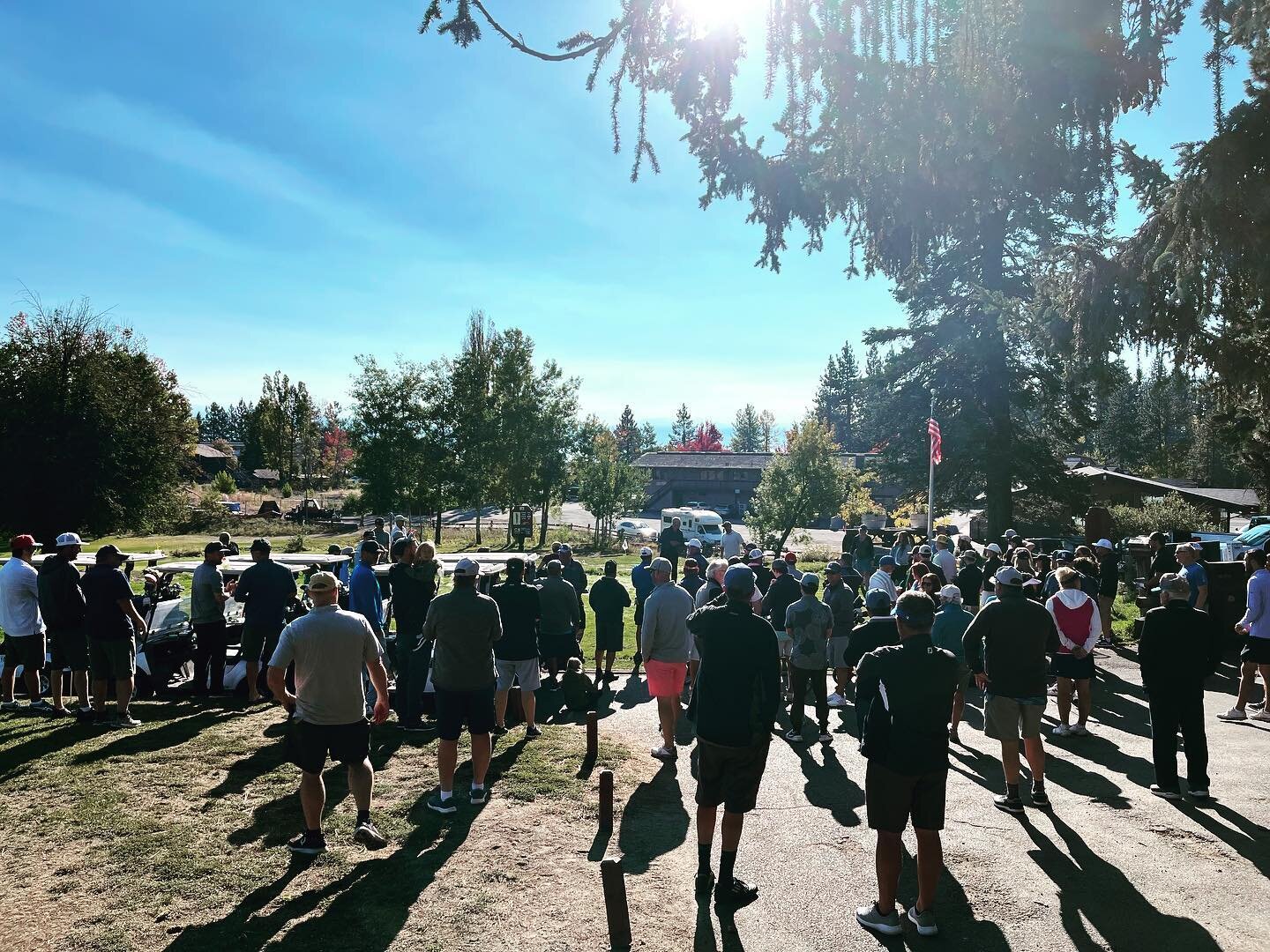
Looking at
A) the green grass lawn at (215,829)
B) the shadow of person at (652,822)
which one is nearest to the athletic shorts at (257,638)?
the green grass lawn at (215,829)

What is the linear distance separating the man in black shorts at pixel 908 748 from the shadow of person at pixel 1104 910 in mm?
980

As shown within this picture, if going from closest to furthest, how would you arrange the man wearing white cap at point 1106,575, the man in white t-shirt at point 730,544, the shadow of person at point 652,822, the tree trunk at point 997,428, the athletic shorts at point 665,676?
1. the shadow of person at point 652,822
2. the athletic shorts at point 665,676
3. the man wearing white cap at point 1106,575
4. the man in white t-shirt at point 730,544
5. the tree trunk at point 997,428

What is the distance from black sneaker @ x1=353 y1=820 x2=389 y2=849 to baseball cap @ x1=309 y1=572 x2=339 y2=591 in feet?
5.92

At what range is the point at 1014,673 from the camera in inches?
265

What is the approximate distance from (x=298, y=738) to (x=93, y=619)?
454cm

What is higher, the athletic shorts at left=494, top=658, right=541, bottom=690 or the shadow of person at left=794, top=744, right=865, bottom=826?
the athletic shorts at left=494, top=658, right=541, bottom=690

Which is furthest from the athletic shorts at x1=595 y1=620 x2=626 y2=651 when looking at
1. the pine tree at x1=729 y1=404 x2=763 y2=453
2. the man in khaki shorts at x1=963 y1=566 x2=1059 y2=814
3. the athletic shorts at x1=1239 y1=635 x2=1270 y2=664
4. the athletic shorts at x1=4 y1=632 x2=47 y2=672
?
the pine tree at x1=729 y1=404 x2=763 y2=453

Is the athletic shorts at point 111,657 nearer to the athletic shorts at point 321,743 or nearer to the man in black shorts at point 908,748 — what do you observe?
the athletic shorts at point 321,743

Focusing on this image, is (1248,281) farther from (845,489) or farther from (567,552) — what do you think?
(845,489)

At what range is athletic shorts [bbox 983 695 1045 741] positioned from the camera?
6.78 meters

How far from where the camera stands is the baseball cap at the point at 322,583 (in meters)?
5.60

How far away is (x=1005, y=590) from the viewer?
22.4ft

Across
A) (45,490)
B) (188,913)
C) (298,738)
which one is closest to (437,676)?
(298,738)

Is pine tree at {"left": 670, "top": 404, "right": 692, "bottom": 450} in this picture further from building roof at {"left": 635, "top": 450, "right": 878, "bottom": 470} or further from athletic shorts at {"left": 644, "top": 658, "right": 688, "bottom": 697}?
A: athletic shorts at {"left": 644, "top": 658, "right": 688, "bottom": 697}
